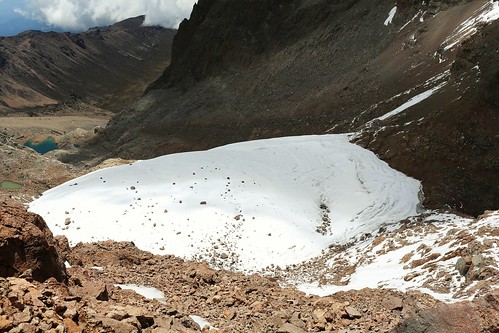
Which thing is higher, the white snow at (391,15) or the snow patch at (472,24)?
the white snow at (391,15)

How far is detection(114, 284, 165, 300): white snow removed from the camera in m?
7.57

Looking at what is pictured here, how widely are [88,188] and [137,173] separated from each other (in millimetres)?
1976

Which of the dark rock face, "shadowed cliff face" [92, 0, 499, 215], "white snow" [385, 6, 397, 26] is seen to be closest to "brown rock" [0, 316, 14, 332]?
the dark rock face

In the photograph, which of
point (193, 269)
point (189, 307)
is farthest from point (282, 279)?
point (189, 307)

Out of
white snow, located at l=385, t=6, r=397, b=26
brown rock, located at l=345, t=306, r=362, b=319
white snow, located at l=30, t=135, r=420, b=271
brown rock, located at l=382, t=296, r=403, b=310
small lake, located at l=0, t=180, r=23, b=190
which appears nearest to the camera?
brown rock, located at l=345, t=306, r=362, b=319

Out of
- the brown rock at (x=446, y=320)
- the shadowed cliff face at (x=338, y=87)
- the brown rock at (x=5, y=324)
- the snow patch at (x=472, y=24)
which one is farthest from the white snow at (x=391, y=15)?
the brown rock at (x=5, y=324)

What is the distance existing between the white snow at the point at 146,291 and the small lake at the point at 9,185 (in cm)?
1809

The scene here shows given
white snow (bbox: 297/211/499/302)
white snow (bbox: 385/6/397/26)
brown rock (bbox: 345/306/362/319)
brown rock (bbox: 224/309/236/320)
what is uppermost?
white snow (bbox: 385/6/397/26)

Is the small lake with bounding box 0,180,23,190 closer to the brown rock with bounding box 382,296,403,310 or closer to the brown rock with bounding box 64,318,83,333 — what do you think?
the brown rock with bounding box 64,318,83,333

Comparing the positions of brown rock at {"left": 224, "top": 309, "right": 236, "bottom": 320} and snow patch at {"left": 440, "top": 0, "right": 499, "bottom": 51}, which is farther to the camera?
snow patch at {"left": 440, "top": 0, "right": 499, "bottom": 51}

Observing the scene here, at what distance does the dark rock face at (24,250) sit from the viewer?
18.2 ft

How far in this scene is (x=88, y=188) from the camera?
49.8 feet

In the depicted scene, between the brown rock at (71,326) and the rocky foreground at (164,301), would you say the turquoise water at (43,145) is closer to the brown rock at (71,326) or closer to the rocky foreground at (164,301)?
the rocky foreground at (164,301)

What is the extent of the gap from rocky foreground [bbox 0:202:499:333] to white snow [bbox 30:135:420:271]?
2.59 meters
